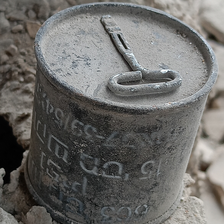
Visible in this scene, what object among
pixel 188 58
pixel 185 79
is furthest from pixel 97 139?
pixel 188 58

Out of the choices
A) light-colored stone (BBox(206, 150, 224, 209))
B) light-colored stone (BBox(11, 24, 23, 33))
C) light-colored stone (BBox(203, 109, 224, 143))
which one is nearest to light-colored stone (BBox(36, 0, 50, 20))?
light-colored stone (BBox(11, 24, 23, 33))

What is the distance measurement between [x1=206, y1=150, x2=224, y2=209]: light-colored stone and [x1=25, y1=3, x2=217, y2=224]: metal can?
1.39 m

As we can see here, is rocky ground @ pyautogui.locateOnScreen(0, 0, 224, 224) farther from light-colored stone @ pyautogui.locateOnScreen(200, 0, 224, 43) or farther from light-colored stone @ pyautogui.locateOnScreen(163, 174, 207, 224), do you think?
light-colored stone @ pyautogui.locateOnScreen(200, 0, 224, 43)

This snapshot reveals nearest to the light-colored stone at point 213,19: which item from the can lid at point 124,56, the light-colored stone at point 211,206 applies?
the light-colored stone at point 211,206

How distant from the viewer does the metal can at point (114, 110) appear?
1.81m

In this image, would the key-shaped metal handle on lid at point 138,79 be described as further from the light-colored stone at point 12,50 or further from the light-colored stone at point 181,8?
the light-colored stone at point 181,8

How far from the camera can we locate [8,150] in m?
2.88

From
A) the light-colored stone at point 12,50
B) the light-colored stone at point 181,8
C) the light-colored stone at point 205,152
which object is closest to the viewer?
the light-colored stone at point 12,50

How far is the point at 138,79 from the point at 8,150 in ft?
4.26

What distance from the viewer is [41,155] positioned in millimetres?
2104

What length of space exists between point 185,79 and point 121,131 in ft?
1.39

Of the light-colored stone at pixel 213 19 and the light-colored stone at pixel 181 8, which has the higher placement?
the light-colored stone at pixel 181 8

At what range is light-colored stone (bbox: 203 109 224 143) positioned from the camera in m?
4.21

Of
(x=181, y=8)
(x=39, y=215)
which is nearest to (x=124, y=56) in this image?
(x=39, y=215)
